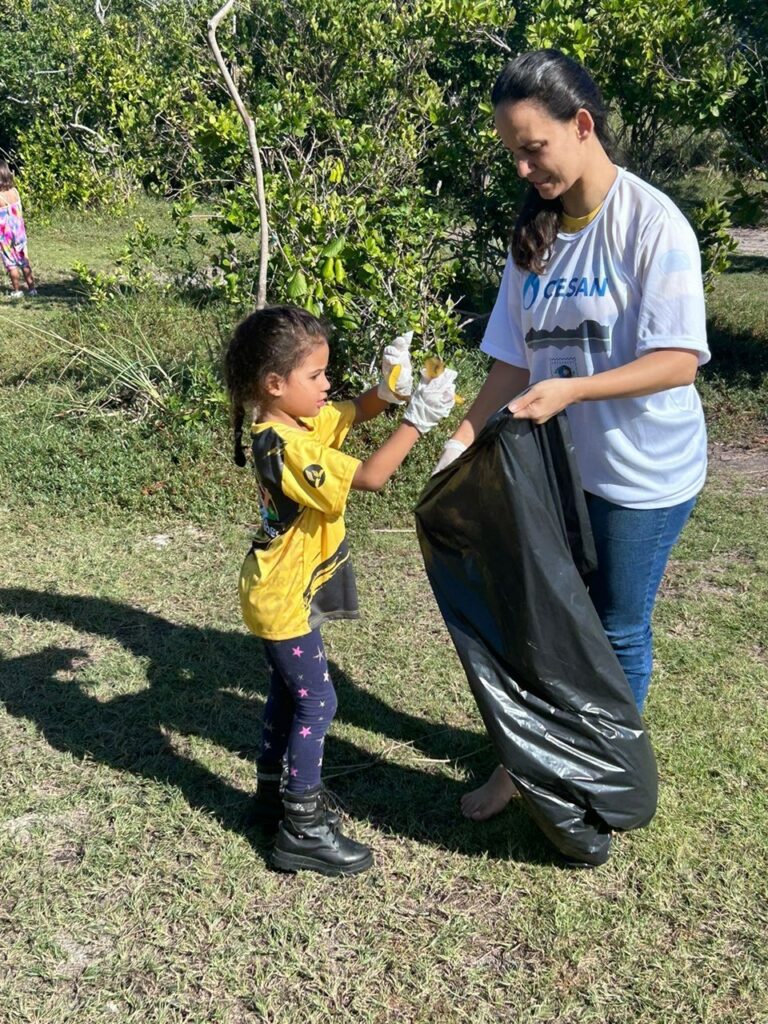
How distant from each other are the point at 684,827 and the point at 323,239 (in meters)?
3.69

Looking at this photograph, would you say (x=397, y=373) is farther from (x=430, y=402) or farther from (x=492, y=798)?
(x=492, y=798)

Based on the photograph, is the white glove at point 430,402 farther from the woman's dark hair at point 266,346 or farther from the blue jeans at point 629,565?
the blue jeans at point 629,565

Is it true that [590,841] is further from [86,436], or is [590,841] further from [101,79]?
[101,79]

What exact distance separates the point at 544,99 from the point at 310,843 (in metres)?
1.83

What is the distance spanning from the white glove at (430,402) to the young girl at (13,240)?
7.97m

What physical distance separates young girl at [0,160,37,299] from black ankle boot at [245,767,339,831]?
764cm

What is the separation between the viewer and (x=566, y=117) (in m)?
2.10

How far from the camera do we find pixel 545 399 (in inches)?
82.0

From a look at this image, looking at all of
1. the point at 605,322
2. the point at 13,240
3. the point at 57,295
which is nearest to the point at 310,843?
the point at 605,322

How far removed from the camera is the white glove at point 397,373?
87.1 inches

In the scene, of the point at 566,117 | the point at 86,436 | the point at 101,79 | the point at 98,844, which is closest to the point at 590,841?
the point at 98,844

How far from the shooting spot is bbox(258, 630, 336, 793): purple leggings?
7.91 feet

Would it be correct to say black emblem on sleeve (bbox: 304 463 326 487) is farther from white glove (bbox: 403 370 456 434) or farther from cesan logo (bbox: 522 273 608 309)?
cesan logo (bbox: 522 273 608 309)

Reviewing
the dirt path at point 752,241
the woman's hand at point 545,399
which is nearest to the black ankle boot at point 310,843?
the woman's hand at point 545,399
